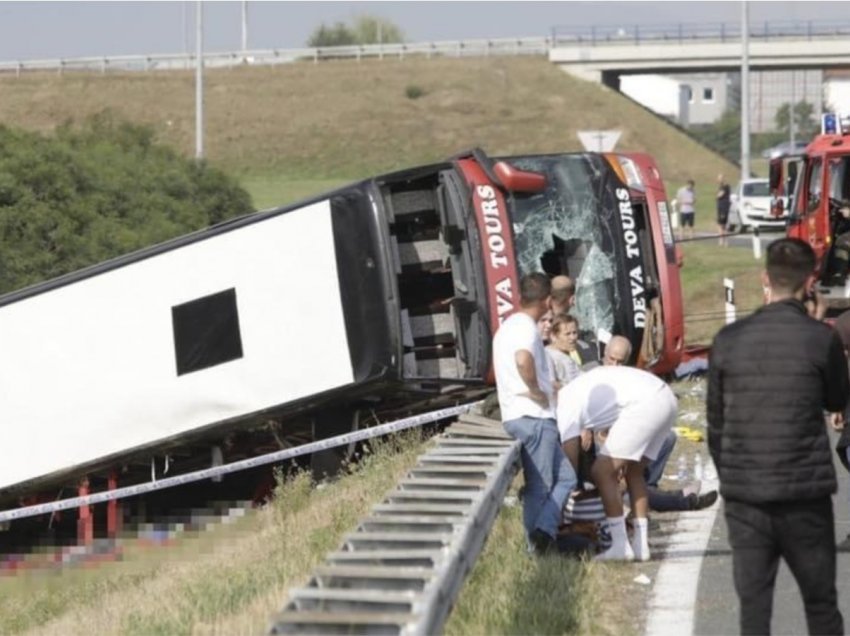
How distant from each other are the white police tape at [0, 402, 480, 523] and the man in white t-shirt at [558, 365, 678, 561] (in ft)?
15.7

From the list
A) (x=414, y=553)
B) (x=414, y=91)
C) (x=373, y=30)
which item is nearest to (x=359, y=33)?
(x=373, y=30)

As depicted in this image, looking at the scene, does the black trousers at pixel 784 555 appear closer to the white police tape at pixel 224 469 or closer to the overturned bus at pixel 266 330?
the overturned bus at pixel 266 330

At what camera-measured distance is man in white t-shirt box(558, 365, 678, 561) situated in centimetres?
927

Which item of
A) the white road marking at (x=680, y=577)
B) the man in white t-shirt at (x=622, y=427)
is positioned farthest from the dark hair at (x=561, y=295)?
the man in white t-shirt at (x=622, y=427)

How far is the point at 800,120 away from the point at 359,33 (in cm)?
3663

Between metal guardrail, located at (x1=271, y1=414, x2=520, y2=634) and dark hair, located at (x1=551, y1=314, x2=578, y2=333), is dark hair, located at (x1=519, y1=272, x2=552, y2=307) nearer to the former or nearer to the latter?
metal guardrail, located at (x1=271, y1=414, x2=520, y2=634)

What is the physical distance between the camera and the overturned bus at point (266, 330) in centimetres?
1406

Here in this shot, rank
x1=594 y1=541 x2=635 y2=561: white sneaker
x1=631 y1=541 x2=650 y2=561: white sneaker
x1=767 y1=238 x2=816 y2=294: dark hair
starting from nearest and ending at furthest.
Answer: x1=767 y1=238 x2=816 y2=294: dark hair < x1=594 y1=541 x2=635 y2=561: white sneaker < x1=631 y1=541 x2=650 y2=561: white sneaker

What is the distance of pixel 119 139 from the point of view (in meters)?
40.8

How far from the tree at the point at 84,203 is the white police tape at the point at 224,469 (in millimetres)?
10284

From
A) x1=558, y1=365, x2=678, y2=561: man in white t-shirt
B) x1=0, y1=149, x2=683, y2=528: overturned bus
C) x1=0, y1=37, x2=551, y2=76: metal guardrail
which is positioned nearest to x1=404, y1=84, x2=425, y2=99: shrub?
x1=0, y1=37, x2=551, y2=76: metal guardrail

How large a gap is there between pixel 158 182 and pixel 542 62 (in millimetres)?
62095

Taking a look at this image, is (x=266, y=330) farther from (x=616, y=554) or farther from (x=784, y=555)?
(x=784, y=555)

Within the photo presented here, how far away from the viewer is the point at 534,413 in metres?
9.20
